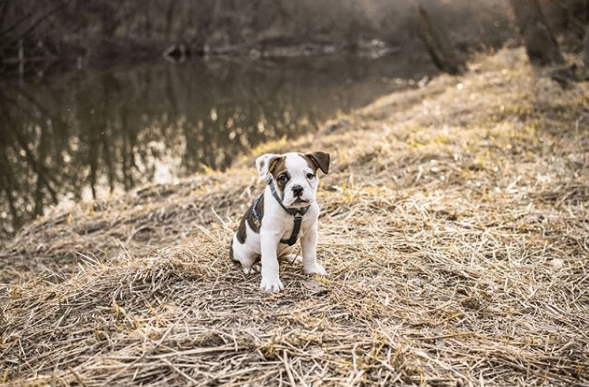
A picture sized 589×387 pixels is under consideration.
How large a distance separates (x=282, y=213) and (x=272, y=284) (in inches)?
Answer: 17.7

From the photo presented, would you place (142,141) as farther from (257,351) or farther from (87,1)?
(87,1)

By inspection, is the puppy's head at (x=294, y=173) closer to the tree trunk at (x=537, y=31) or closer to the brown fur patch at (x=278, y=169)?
the brown fur patch at (x=278, y=169)

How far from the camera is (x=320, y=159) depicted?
10.7ft

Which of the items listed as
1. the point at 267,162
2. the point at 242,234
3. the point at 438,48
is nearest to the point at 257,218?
the point at 242,234

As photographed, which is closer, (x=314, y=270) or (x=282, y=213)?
(x=282, y=213)

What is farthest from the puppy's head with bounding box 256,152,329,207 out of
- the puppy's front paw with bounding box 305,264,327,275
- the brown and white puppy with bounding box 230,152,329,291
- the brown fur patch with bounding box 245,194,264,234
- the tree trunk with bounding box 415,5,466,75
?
the tree trunk with bounding box 415,5,466,75

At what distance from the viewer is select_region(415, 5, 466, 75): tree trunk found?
51.2 feet

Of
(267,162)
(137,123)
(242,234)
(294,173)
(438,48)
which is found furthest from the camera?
(438,48)

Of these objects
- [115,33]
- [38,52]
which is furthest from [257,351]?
[115,33]

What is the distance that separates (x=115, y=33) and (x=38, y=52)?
9246 millimetres

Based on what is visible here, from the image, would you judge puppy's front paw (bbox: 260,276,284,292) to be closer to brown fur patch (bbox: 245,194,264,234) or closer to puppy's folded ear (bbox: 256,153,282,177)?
brown fur patch (bbox: 245,194,264,234)

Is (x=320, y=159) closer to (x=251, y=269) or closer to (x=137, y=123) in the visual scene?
(x=251, y=269)

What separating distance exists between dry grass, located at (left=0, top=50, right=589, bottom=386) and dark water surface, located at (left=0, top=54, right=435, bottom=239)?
226 centimetres

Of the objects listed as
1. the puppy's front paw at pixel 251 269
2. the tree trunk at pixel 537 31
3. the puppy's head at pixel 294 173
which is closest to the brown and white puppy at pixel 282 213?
the puppy's head at pixel 294 173
